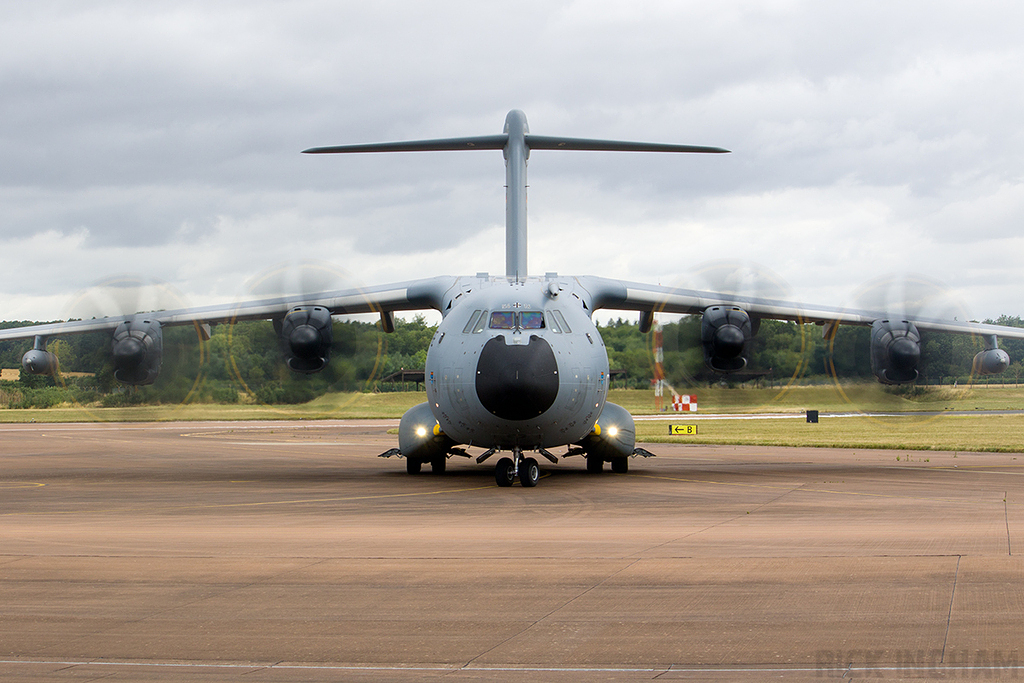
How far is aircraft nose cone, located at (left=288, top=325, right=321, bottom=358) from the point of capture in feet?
76.5

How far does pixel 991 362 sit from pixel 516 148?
13.9 m

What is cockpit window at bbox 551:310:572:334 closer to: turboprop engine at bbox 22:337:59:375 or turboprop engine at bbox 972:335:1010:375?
turboprop engine at bbox 972:335:1010:375

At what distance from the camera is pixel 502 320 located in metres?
18.8

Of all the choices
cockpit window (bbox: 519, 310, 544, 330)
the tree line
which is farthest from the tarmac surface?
the tree line

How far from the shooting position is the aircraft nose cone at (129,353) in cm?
2420

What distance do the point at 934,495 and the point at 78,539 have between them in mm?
12583

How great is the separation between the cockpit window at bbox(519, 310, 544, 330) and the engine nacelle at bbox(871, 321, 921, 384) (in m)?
9.15

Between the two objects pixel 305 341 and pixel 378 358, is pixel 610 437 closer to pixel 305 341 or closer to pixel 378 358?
pixel 378 358

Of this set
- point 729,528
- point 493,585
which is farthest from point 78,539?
point 729,528

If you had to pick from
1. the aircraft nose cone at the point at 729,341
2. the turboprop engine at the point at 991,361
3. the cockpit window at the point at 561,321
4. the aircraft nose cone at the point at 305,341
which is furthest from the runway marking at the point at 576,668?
the turboprop engine at the point at 991,361

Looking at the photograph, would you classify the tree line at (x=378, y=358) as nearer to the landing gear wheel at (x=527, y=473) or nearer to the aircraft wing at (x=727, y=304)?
the aircraft wing at (x=727, y=304)

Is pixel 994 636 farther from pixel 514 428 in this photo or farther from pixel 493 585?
pixel 514 428

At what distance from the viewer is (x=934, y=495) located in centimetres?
1655

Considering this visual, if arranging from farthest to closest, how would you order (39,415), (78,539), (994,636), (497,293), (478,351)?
(39,415) < (497,293) < (478,351) < (78,539) < (994,636)
